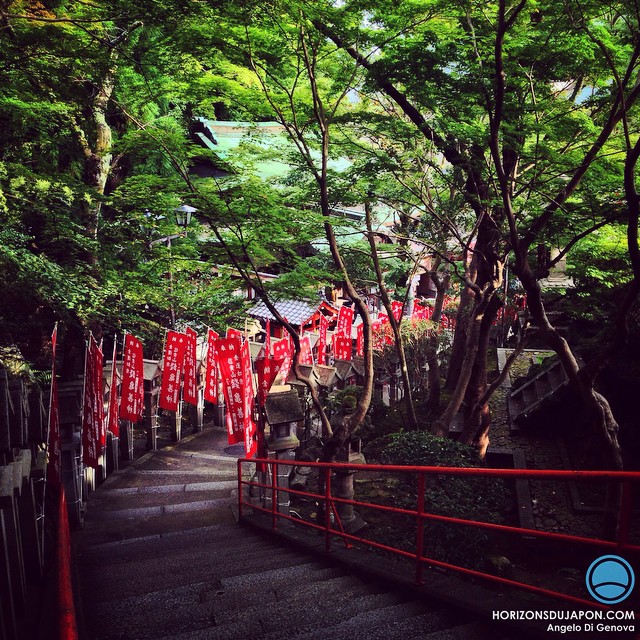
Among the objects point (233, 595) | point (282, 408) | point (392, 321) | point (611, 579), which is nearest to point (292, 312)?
point (392, 321)

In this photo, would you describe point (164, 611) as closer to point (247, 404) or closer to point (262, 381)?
point (262, 381)

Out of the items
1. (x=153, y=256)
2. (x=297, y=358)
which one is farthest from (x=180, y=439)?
(x=297, y=358)

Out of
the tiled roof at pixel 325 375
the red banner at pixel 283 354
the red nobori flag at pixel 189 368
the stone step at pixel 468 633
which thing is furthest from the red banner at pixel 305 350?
the stone step at pixel 468 633

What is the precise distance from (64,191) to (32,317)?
4.13 meters

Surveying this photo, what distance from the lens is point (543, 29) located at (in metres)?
7.75

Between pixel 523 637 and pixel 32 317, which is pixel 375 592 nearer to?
pixel 523 637

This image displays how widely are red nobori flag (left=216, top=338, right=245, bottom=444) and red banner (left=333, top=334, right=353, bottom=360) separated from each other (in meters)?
5.52

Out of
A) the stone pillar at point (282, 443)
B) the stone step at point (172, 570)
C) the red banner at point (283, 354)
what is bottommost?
the stone step at point (172, 570)

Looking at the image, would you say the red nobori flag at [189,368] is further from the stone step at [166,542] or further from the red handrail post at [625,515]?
the red handrail post at [625,515]

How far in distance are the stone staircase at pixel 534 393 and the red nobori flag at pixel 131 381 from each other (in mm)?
10301

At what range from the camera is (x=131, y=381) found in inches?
459

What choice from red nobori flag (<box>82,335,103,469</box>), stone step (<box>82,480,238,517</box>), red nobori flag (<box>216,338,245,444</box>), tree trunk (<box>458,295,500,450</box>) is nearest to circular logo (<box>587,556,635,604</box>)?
red nobori flag (<box>82,335,103,469</box>)

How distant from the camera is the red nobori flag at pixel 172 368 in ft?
42.5

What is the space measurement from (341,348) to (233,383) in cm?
627
